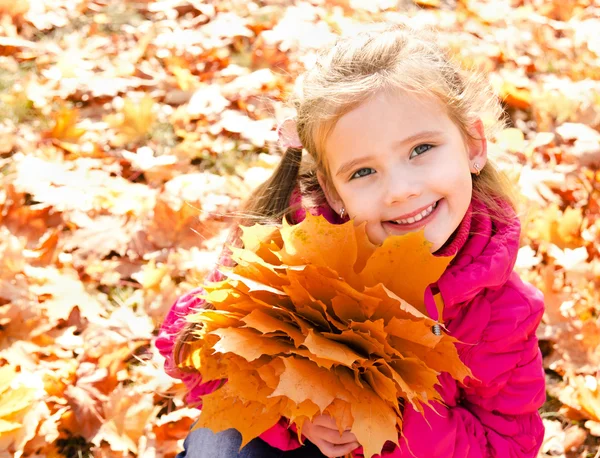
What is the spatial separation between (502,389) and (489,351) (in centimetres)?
10

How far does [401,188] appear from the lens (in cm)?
137

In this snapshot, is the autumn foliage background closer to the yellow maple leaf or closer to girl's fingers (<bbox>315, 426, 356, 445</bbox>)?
the yellow maple leaf

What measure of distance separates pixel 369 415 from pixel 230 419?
0.25 metres

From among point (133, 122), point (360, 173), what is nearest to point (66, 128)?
point (133, 122)

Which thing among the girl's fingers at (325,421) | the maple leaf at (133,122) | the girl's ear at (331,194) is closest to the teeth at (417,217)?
the girl's ear at (331,194)

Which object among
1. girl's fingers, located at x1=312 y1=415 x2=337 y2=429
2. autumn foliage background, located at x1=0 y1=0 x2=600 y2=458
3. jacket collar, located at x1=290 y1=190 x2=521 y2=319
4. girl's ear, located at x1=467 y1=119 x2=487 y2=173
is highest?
→ girl's ear, located at x1=467 y1=119 x2=487 y2=173

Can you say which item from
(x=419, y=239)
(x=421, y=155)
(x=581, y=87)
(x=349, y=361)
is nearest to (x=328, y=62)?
(x=421, y=155)

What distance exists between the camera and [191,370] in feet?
5.58

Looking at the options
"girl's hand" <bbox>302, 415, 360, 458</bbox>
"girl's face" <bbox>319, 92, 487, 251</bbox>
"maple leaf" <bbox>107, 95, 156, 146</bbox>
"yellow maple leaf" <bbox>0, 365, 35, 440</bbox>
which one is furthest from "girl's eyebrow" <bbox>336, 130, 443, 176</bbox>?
"maple leaf" <bbox>107, 95, 156, 146</bbox>

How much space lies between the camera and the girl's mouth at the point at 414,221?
1415mm

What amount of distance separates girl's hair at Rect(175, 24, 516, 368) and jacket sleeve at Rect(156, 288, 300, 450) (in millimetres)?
105

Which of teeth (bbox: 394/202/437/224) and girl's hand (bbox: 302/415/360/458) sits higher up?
teeth (bbox: 394/202/437/224)

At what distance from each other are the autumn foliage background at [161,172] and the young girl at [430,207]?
41 cm

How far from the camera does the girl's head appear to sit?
1.39 metres
